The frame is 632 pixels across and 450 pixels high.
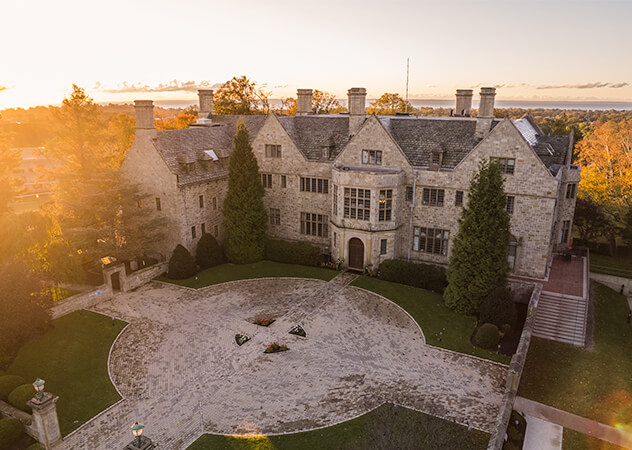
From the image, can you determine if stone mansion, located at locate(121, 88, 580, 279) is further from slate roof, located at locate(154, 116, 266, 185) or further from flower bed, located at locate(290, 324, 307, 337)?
flower bed, located at locate(290, 324, 307, 337)

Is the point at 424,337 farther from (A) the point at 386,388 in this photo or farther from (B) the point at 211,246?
(B) the point at 211,246

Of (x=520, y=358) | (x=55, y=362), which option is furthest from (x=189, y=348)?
(x=520, y=358)

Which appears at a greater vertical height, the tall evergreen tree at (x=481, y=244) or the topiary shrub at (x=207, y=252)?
the tall evergreen tree at (x=481, y=244)

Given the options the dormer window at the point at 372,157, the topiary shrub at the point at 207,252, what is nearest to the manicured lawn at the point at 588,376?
the dormer window at the point at 372,157

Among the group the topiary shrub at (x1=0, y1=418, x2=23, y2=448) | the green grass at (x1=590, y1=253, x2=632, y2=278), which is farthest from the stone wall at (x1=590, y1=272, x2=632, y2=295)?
the topiary shrub at (x1=0, y1=418, x2=23, y2=448)

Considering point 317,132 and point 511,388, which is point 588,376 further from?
point 317,132

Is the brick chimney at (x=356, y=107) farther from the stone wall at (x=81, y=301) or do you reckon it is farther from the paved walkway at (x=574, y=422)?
the paved walkway at (x=574, y=422)

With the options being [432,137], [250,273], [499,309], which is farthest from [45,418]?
[432,137]
